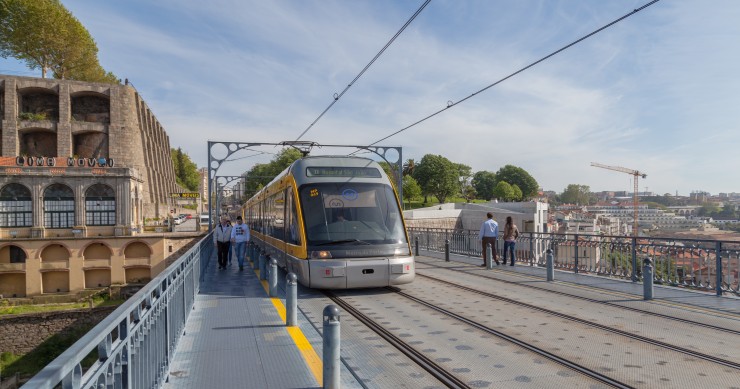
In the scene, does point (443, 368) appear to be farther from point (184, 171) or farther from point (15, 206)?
point (184, 171)

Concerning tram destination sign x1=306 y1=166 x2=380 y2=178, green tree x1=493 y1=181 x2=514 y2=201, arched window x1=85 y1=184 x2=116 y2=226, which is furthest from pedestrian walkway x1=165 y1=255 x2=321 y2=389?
green tree x1=493 y1=181 x2=514 y2=201

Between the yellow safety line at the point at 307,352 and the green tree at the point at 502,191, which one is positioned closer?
the yellow safety line at the point at 307,352

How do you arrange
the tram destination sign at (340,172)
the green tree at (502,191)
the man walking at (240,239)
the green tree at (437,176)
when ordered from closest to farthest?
1. the tram destination sign at (340,172)
2. the man walking at (240,239)
3. the green tree at (437,176)
4. the green tree at (502,191)

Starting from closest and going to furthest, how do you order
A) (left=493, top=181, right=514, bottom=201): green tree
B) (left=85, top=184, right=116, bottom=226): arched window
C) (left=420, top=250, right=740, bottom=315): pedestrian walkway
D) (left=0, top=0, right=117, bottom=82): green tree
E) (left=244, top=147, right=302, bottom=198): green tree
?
1. (left=420, top=250, right=740, bottom=315): pedestrian walkway
2. (left=85, top=184, right=116, bottom=226): arched window
3. (left=0, top=0, right=117, bottom=82): green tree
4. (left=244, top=147, right=302, bottom=198): green tree
5. (left=493, top=181, right=514, bottom=201): green tree

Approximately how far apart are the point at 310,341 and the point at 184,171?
122m

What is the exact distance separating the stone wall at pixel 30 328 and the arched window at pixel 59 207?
15.9 meters

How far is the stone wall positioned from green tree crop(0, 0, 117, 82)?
131 feet

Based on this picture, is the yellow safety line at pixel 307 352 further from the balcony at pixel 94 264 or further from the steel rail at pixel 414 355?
the balcony at pixel 94 264

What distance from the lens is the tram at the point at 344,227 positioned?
10.4m

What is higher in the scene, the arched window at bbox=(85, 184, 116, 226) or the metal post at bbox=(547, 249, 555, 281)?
the arched window at bbox=(85, 184, 116, 226)

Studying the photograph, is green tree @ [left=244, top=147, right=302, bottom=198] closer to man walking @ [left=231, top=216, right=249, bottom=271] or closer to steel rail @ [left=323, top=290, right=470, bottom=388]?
man walking @ [left=231, top=216, right=249, bottom=271]

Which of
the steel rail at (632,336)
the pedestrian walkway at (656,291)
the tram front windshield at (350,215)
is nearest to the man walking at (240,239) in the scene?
the tram front windshield at (350,215)

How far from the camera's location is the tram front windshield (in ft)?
34.9

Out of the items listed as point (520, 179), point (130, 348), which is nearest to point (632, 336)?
point (130, 348)
